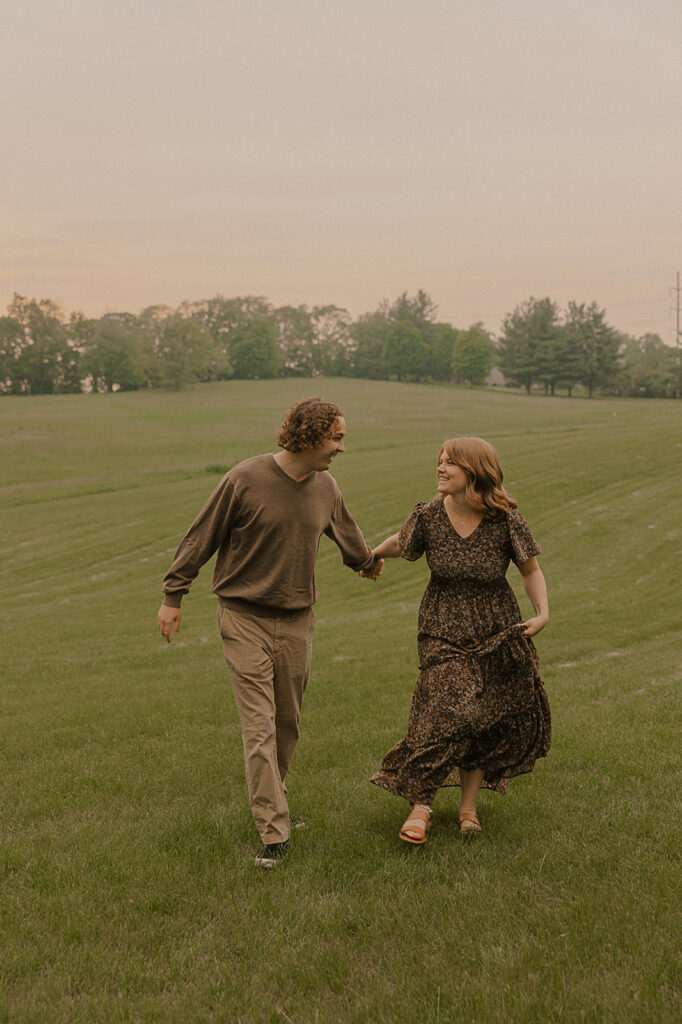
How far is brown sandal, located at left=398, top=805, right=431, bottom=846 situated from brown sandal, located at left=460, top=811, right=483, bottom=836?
24 cm

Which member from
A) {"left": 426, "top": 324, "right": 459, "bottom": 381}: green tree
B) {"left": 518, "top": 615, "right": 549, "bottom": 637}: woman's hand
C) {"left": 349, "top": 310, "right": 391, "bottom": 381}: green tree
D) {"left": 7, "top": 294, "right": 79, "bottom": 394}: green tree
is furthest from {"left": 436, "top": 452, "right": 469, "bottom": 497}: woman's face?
{"left": 349, "top": 310, "right": 391, "bottom": 381}: green tree

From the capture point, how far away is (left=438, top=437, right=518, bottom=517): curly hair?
17.4 ft

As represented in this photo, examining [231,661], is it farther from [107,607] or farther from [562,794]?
[107,607]

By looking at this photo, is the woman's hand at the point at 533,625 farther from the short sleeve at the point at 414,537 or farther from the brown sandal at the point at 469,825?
the brown sandal at the point at 469,825

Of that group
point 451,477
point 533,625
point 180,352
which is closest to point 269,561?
point 451,477

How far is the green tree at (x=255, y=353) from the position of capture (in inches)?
5261

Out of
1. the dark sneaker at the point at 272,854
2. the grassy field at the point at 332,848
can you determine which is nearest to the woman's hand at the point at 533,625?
the grassy field at the point at 332,848

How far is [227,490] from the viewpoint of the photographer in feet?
17.9

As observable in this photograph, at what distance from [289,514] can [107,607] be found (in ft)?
42.1

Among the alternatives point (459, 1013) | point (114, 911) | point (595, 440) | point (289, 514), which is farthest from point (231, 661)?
point (595, 440)

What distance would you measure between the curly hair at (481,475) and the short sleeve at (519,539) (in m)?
0.08

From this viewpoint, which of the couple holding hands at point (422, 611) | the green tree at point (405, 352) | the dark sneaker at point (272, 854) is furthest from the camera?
the green tree at point (405, 352)

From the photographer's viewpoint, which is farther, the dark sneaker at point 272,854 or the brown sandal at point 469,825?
the brown sandal at point 469,825

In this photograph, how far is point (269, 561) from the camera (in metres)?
5.53
